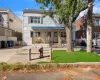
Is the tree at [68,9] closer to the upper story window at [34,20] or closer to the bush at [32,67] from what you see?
the bush at [32,67]

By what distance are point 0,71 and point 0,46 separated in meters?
17.7

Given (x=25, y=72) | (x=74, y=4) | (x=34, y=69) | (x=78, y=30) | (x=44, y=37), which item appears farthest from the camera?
(x=78, y=30)

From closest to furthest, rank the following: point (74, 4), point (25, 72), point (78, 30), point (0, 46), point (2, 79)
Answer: point (2, 79) < point (25, 72) < point (74, 4) < point (0, 46) < point (78, 30)

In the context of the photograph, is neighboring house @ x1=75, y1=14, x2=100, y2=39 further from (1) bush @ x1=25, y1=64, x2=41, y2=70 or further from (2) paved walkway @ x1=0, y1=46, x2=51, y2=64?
(1) bush @ x1=25, y1=64, x2=41, y2=70

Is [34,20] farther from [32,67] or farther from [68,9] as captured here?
[32,67]

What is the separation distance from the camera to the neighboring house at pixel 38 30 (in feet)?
115

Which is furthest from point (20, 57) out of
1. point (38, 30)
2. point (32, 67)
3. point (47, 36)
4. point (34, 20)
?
point (34, 20)

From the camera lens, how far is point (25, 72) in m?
10.6

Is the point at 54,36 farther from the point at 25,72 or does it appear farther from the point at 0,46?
the point at 25,72

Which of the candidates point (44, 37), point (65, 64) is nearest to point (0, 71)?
point (65, 64)

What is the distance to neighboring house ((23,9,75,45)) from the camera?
3497cm

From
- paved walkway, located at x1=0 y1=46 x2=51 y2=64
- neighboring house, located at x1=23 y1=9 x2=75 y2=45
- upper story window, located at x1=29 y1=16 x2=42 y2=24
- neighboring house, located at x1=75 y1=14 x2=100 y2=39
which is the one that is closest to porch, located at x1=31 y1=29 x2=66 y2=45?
neighboring house, located at x1=23 y1=9 x2=75 y2=45

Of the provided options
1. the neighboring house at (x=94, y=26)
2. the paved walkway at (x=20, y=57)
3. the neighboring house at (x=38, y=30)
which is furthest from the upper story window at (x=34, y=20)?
the paved walkway at (x=20, y=57)

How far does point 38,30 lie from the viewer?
3516cm
